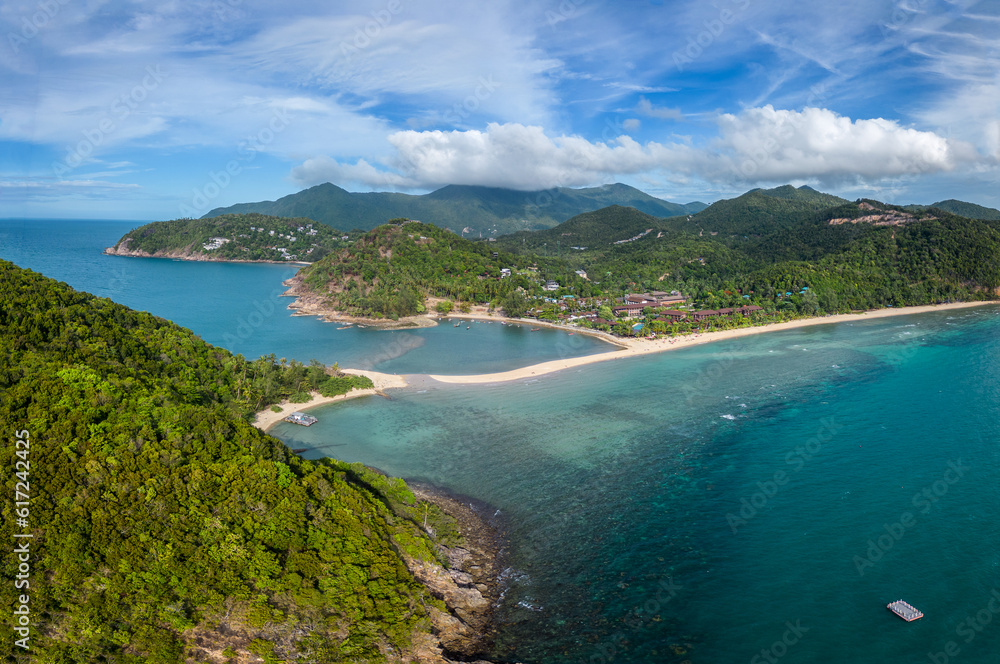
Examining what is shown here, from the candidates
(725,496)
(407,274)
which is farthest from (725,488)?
(407,274)

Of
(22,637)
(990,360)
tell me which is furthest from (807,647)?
(990,360)

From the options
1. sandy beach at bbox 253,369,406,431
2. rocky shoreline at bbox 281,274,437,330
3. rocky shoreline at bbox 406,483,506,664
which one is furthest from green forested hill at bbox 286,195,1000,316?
rocky shoreline at bbox 406,483,506,664

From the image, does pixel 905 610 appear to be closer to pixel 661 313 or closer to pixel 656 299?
pixel 661 313

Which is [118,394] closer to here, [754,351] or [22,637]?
[22,637]

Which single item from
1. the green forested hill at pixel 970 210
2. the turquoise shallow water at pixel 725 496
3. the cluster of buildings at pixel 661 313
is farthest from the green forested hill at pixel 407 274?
the green forested hill at pixel 970 210

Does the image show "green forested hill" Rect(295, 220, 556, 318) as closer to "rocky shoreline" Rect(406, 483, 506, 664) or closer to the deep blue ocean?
the deep blue ocean

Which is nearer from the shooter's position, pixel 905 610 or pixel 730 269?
A: pixel 905 610
